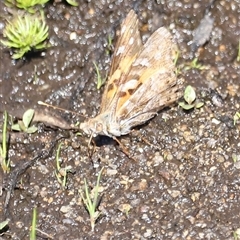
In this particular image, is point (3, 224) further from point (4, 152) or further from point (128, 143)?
point (128, 143)

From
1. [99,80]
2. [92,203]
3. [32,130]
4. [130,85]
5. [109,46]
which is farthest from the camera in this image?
[109,46]

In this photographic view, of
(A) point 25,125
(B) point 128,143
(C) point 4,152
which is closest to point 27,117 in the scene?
(A) point 25,125

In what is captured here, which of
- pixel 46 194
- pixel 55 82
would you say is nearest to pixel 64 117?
pixel 55 82

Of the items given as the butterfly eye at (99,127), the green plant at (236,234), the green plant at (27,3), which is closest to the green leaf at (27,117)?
the butterfly eye at (99,127)

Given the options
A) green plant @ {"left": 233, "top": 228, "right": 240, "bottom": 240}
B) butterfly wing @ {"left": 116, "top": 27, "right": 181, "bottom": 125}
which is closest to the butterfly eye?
butterfly wing @ {"left": 116, "top": 27, "right": 181, "bottom": 125}

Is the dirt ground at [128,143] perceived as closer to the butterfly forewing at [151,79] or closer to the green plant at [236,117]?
the green plant at [236,117]

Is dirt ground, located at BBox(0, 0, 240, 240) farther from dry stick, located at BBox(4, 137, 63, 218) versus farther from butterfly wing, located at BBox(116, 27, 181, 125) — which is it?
butterfly wing, located at BBox(116, 27, 181, 125)
